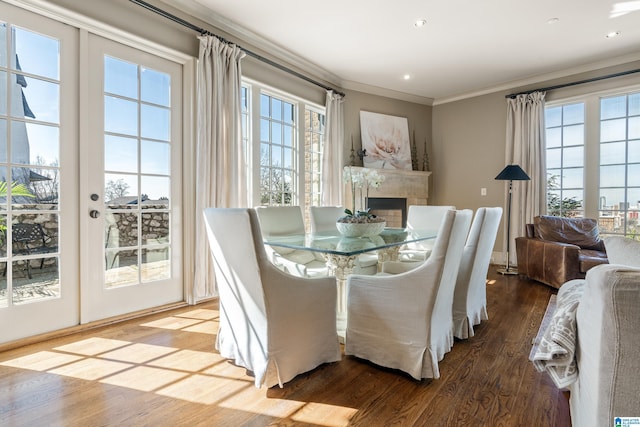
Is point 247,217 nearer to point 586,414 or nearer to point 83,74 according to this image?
point 586,414

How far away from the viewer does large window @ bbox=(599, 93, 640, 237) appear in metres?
4.23

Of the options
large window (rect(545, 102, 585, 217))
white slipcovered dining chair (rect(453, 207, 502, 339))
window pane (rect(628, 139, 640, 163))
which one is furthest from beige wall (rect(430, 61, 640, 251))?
white slipcovered dining chair (rect(453, 207, 502, 339))

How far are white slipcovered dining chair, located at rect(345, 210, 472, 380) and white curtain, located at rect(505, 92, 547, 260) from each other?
11.6 ft

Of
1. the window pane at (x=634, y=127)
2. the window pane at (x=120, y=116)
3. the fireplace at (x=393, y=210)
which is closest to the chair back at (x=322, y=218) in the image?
the window pane at (x=120, y=116)

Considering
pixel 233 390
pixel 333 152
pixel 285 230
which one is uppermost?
pixel 333 152

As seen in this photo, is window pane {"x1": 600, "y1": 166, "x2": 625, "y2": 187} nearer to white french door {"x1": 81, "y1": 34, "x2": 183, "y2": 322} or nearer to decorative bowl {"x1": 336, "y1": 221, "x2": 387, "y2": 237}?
decorative bowl {"x1": 336, "y1": 221, "x2": 387, "y2": 237}

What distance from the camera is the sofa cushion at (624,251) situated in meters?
1.45

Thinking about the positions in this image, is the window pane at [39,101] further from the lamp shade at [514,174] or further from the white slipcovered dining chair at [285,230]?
the lamp shade at [514,174]

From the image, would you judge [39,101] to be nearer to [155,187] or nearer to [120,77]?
[120,77]

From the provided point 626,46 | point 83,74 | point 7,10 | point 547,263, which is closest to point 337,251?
point 83,74

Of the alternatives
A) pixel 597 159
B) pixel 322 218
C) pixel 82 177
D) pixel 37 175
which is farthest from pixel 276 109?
pixel 597 159

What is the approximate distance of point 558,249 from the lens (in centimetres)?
367

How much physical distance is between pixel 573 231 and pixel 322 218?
3.10m

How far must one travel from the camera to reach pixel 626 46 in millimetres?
3947
